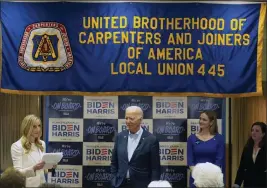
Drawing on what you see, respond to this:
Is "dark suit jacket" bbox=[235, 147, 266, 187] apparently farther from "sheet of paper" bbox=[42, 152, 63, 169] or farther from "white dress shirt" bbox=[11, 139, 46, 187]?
"white dress shirt" bbox=[11, 139, 46, 187]

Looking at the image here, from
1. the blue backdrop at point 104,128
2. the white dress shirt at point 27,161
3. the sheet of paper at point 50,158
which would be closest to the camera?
the sheet of paper at point 50,158

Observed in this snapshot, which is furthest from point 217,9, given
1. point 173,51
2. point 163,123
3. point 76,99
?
point 76,99

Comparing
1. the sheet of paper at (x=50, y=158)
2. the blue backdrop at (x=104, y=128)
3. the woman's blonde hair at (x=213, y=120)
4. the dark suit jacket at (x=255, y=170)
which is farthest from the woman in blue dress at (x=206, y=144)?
the sheet of paper at (x=50, y=158)

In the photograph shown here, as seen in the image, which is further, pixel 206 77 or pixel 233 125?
pixel 233 125

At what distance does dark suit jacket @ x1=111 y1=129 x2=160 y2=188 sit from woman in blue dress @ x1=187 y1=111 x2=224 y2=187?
0.45 meters

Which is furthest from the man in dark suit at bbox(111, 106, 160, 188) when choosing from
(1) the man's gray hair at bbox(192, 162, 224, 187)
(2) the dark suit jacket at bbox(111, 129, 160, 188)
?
(1) the man's gray hair at bbox(192, 162, 224, 187)

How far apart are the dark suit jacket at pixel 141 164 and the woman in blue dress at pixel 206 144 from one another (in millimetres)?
455

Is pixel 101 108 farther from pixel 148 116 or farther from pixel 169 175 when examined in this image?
pixel 169 175

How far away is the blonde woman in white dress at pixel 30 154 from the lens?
17.4 feet

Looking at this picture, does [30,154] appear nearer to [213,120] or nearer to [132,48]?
[132,48]

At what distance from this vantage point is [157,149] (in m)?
5.68

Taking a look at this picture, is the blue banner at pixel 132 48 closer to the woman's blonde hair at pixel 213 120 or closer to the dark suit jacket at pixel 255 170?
the woman's blonde hair at pixel 213 120

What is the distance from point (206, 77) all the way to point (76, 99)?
158cm

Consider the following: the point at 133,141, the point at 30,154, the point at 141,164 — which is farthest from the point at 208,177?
the point at 30,154
